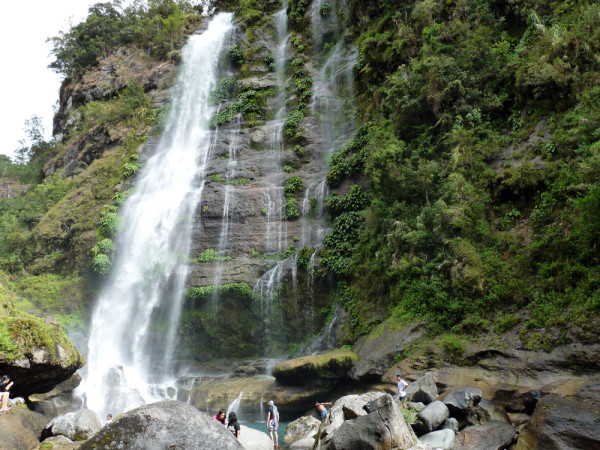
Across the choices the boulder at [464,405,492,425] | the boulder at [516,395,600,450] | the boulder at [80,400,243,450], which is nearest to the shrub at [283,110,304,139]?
the boulder at [464,405,492,425]

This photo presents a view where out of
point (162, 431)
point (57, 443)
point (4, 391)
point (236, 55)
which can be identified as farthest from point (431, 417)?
point (236, 55)

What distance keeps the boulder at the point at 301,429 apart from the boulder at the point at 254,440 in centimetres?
186

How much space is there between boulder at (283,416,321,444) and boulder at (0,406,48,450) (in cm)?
599

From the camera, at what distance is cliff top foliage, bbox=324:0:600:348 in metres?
9.23

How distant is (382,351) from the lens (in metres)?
11.2

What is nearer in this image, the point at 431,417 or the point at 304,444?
the point at 431,417

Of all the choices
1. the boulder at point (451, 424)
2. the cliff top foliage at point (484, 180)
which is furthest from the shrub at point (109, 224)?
the boulder at point (451, 424)

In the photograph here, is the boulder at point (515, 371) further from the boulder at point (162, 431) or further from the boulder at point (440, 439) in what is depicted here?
the boulder at point (162, 431)

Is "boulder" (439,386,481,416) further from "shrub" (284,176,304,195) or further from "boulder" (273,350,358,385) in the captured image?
"shrub" (284,176,304,195)

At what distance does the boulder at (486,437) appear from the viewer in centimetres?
653

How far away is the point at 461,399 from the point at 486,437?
0.89 metres

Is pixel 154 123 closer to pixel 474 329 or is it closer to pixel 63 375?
pixel 63 375

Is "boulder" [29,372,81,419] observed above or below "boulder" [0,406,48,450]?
below

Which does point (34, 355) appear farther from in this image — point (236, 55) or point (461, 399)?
point (236, 55)
